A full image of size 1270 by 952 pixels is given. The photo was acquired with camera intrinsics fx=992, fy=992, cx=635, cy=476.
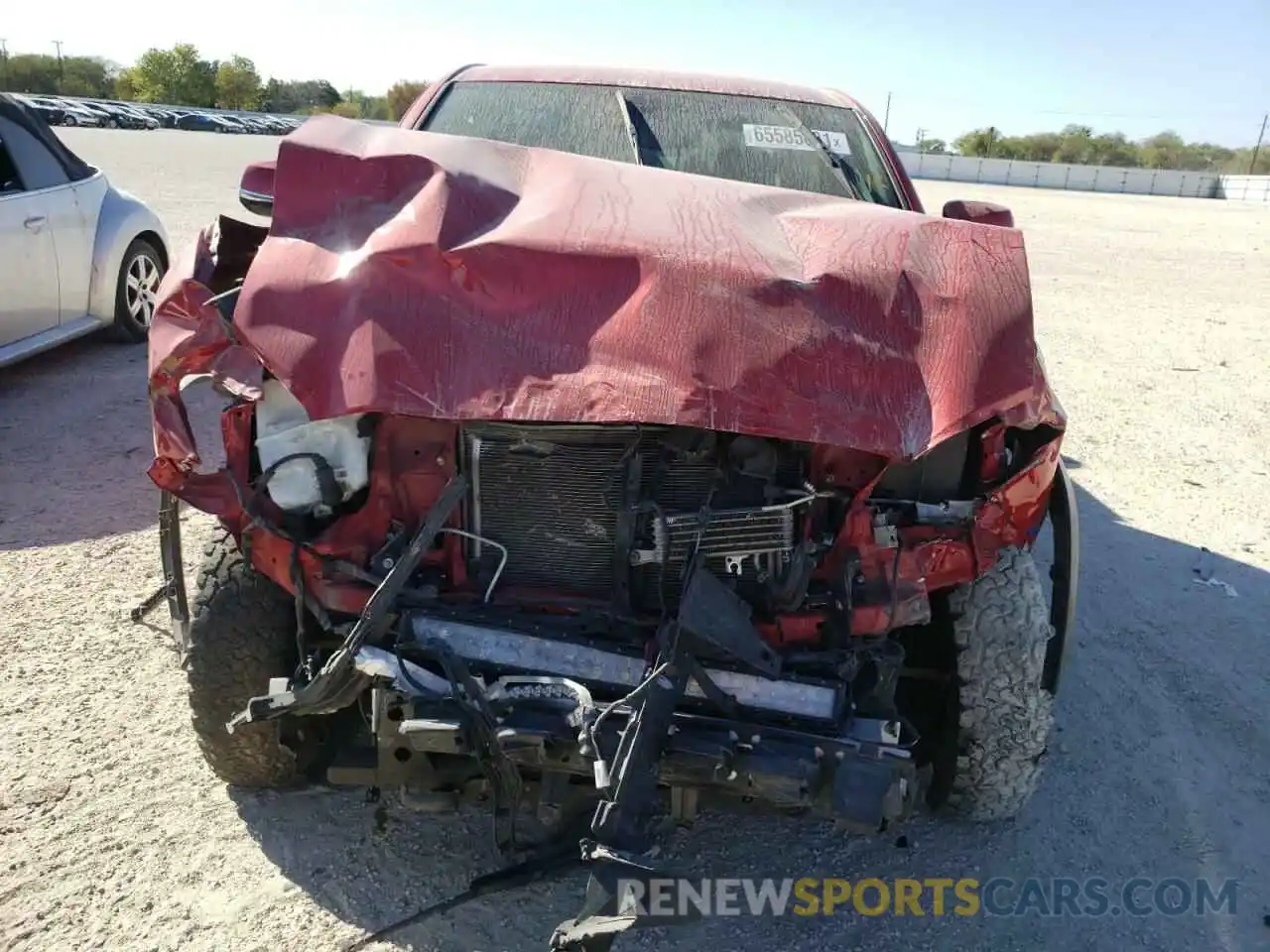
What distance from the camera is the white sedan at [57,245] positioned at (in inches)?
222

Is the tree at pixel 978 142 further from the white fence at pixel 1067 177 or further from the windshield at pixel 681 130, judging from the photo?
the windshield at pixel 681 130

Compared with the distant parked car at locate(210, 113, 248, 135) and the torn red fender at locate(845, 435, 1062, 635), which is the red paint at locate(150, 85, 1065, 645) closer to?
the torn red fender at locate(845, 435, 1062, 635)

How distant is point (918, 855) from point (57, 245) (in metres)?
5.85

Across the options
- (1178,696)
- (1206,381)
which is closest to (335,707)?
(1178,696)

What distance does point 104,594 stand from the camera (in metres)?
3.76

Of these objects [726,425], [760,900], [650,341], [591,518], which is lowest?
[760,900]

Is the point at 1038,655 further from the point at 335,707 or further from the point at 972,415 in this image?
the point at 335,707

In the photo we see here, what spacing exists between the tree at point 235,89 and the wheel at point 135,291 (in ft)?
277

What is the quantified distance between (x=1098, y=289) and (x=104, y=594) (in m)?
11.8

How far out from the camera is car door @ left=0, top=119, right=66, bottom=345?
18.2 feet

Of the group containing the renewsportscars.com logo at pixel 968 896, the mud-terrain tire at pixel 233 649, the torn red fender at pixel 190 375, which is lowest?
the renewsportscars.com logo at pixel 968 896

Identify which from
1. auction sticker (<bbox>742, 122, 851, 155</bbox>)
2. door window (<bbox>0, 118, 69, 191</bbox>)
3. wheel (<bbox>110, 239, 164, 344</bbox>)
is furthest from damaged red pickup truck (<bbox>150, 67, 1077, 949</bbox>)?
wheel (<bbox>110, 239, 164, 344</bbox>)

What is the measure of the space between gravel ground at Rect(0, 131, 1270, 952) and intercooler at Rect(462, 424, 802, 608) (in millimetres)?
828

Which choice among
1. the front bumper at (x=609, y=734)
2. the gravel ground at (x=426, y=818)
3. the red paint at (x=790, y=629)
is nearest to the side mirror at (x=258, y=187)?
the front bumper at (x=609, y=734)
